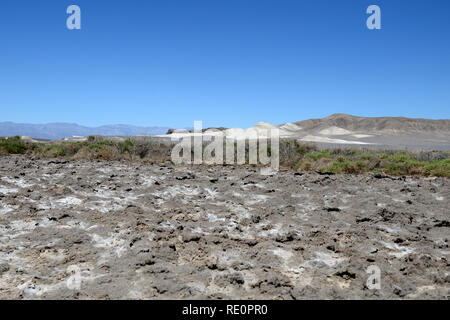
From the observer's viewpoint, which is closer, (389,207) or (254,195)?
(389,207)

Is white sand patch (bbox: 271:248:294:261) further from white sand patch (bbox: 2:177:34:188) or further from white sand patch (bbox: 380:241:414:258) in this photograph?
white sand patch (bbox: 2:177:34:188)

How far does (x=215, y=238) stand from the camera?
11.9ft

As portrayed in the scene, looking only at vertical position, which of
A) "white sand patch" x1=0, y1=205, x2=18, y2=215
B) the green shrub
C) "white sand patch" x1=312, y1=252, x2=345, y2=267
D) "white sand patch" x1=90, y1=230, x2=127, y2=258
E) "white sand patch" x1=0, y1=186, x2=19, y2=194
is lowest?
"white sand patch" x1=312, y1=252, x2=345, y2=267

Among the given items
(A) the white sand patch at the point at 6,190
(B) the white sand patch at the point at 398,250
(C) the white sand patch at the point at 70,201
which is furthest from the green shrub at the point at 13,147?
(B) the white sand patch at the point at 398,250

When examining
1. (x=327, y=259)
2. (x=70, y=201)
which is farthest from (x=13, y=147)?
(x=327, y=259)

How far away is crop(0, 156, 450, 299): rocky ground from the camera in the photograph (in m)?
2.69

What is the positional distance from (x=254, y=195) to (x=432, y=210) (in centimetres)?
259

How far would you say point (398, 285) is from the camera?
2.76 m

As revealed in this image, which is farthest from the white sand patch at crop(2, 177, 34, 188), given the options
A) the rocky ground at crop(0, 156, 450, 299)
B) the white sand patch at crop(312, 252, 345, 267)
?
the white sand patch at crop(312, 252, 345, 267)

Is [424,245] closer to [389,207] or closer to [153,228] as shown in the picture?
[389,207]

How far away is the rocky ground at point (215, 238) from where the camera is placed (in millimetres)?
2691
